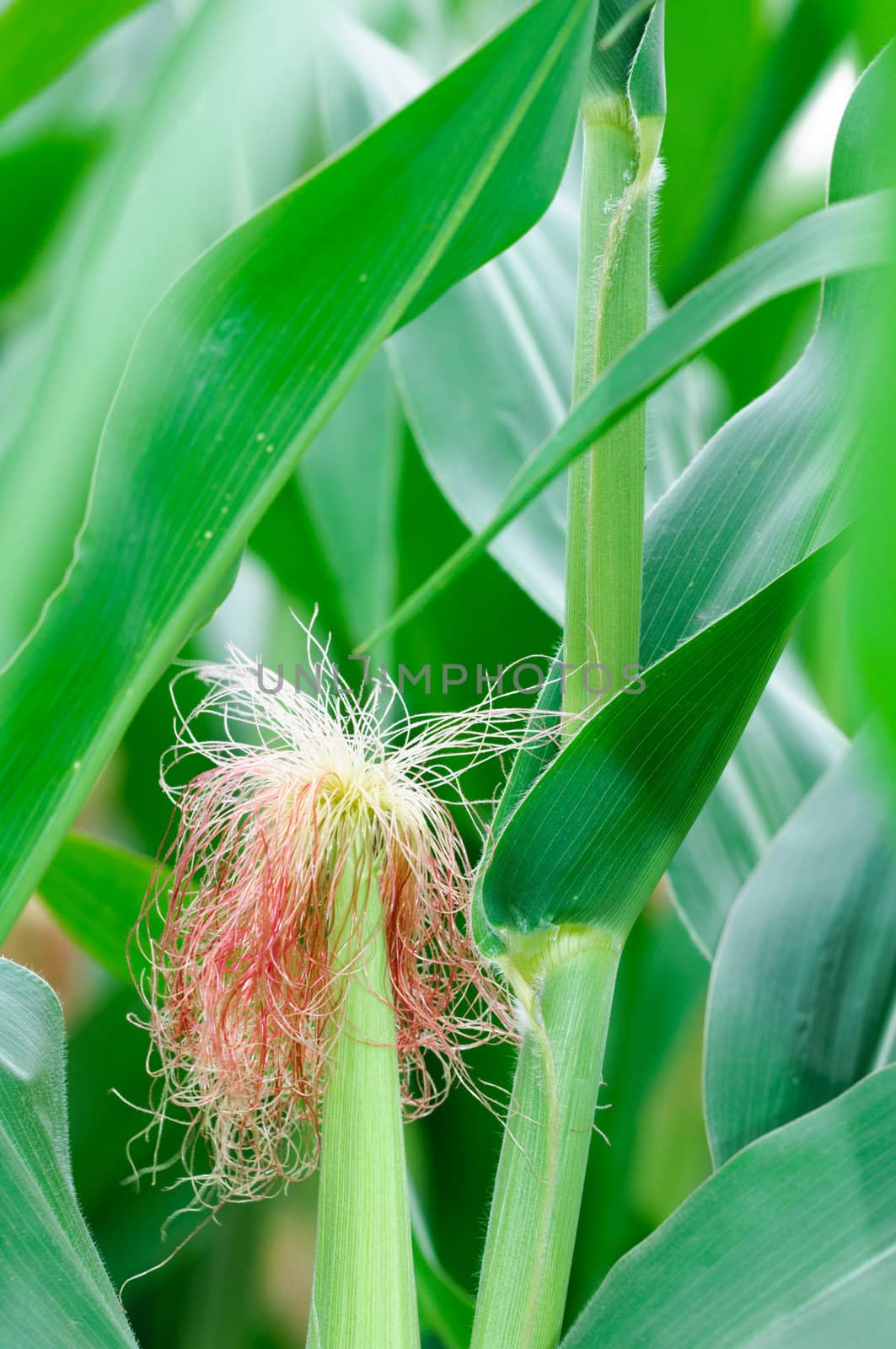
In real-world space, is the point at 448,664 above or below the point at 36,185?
below

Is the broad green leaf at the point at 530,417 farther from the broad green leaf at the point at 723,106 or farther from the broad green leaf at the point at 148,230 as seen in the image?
the broad green leaf at the point at 148,230

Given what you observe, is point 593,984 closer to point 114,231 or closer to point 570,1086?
point 570,1086

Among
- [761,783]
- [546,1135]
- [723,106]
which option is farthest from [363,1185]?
[723,106]

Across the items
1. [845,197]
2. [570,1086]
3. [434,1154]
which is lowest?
[434,1154]

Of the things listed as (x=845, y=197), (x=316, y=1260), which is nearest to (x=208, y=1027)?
(x=316, y=1260)

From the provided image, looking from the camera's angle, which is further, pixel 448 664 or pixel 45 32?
pixel 448 664

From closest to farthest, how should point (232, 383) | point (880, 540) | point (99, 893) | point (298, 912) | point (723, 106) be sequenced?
point (880, 540)
point (232, 383)
point (298, 912)
point (99, 893)
point (723, 106)

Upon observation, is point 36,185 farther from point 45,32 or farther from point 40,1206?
point 40,1206
